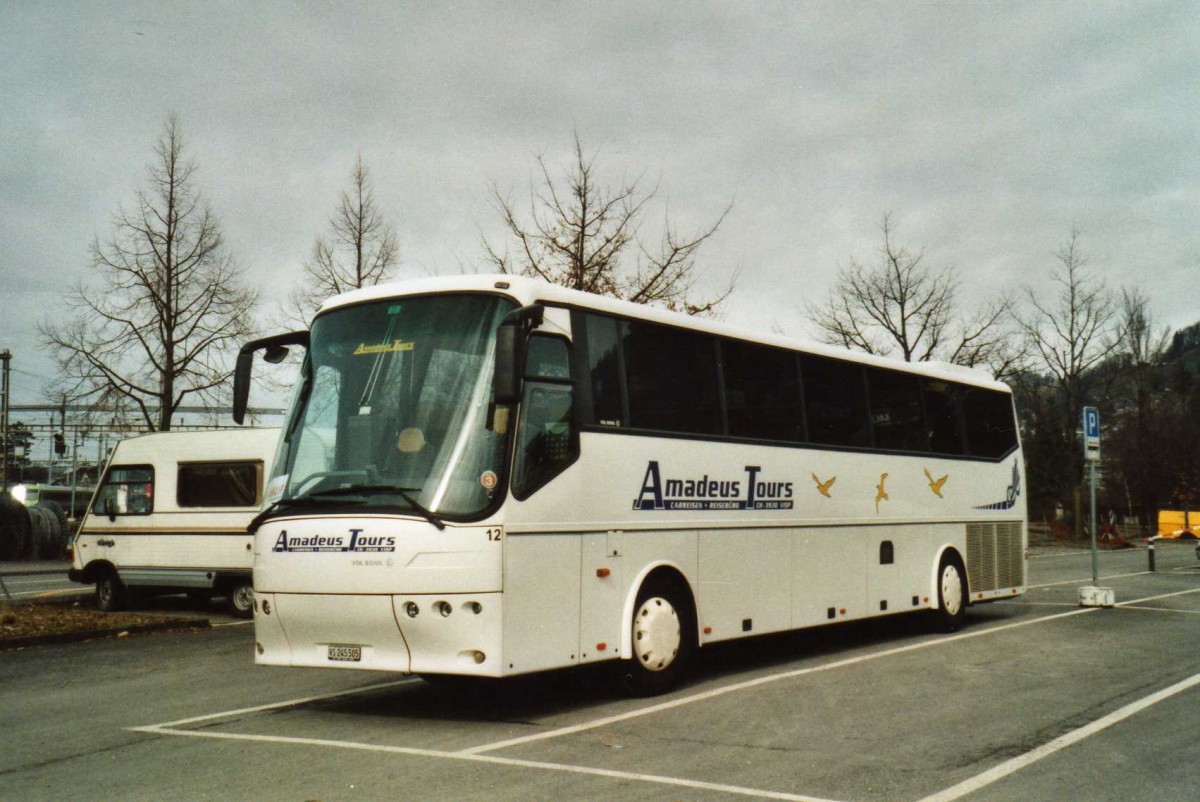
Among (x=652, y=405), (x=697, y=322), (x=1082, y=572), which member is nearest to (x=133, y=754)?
(x=652, y=405)

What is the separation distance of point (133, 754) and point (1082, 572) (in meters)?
25.4

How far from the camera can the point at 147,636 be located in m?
15.8

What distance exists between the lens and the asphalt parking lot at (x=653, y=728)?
6430 mm

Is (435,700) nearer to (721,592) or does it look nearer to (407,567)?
(407,567)

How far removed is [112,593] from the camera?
19.8 meters

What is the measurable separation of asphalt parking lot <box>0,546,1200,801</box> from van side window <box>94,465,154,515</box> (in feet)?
19.2

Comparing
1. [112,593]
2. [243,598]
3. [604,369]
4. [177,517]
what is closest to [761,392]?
[604,369]

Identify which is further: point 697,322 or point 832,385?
point 832,385

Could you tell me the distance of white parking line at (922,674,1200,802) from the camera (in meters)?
6.21

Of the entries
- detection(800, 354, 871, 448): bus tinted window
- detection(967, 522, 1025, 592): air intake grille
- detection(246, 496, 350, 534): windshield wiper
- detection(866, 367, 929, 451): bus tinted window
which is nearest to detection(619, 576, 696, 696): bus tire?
detection(246, 496, 350, 534): windshield wiper

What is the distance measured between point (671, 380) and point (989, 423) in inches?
329

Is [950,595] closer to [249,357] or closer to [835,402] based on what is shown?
[835,402]

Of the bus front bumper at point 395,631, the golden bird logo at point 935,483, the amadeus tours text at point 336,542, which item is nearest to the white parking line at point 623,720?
the bus front bumper at point 395,631

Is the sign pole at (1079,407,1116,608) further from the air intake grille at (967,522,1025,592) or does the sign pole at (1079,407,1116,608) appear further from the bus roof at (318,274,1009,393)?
the bus roof at (318,274,1009,393)
